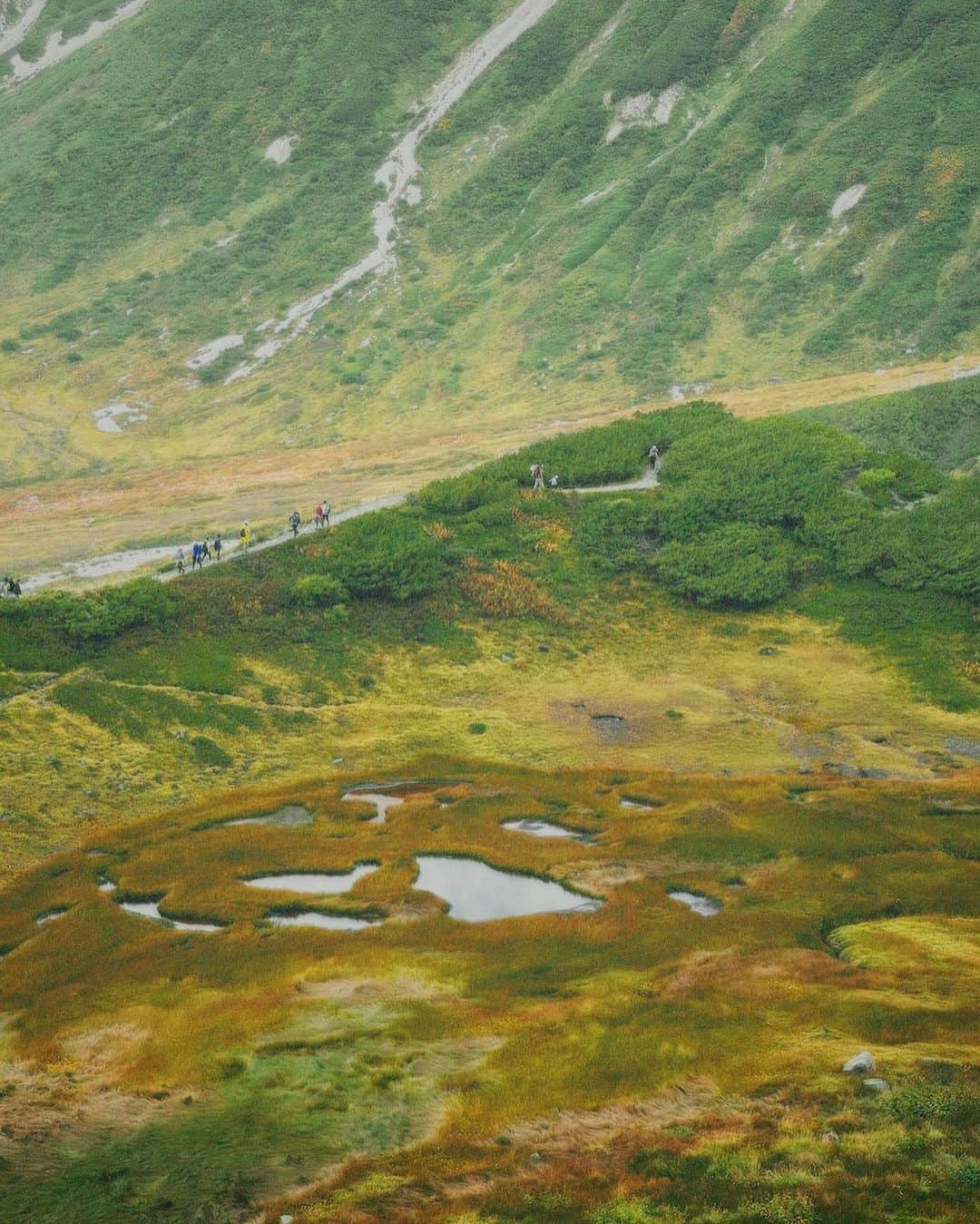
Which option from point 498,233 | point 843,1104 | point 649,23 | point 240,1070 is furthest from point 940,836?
point 649,23

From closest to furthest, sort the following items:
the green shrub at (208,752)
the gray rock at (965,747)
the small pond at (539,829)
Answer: the small pond at (539,829) → the green shrub at (208,752) → the gray rock at (965,747)

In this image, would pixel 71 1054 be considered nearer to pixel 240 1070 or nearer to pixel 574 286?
pixel 240 1070

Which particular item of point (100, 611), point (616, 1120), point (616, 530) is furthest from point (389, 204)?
point (616, 1120)

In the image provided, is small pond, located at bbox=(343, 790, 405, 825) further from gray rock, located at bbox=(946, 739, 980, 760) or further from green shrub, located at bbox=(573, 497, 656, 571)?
Result: green shrub, located at bbox=(573, 497, 656, 571)

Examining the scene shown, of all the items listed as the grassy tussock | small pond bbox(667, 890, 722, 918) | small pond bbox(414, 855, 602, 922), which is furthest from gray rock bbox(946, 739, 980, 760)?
small pond bbox(414, 855, 602, 922)

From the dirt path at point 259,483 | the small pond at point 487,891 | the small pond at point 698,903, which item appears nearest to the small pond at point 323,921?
the small pond at point 487,891

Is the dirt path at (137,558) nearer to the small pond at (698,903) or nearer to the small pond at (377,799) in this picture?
the small pond at (377,799)

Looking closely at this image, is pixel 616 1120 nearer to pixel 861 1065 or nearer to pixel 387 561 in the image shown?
pixel 861 1065
